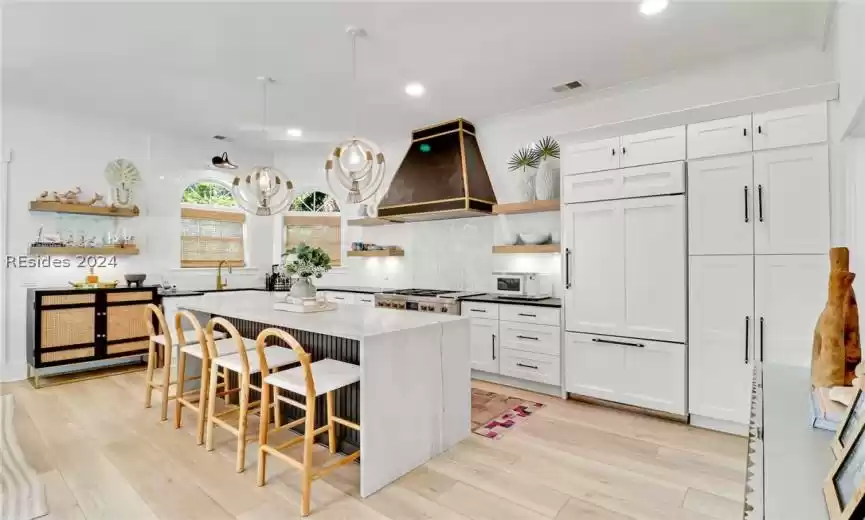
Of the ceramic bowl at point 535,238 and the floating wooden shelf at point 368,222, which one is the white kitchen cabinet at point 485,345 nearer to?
the ceramic bowl at point 535,238

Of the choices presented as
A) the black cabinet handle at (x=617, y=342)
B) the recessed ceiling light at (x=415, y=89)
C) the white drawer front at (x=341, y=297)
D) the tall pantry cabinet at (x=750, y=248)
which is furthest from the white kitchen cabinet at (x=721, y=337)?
the white drawer front at (x=341, y=297)

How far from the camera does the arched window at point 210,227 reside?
6.11 metres

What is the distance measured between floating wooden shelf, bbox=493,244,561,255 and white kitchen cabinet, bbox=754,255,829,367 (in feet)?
5.57

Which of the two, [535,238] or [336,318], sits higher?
[535,238]

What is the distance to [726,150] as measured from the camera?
126 inches

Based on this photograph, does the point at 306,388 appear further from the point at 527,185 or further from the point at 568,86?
the point at 568,86

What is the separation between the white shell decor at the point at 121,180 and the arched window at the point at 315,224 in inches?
79.2

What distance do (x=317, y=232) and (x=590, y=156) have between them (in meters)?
4.40

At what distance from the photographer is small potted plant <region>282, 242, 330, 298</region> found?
3.31m

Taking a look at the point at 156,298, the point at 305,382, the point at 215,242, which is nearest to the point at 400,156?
the point at 215,242

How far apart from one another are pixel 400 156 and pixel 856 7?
15.2 feet

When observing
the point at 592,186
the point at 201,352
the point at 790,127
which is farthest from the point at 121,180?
the point at 790,127

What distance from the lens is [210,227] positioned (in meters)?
6.37

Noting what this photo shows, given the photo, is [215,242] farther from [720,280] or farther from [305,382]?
[720,280]
